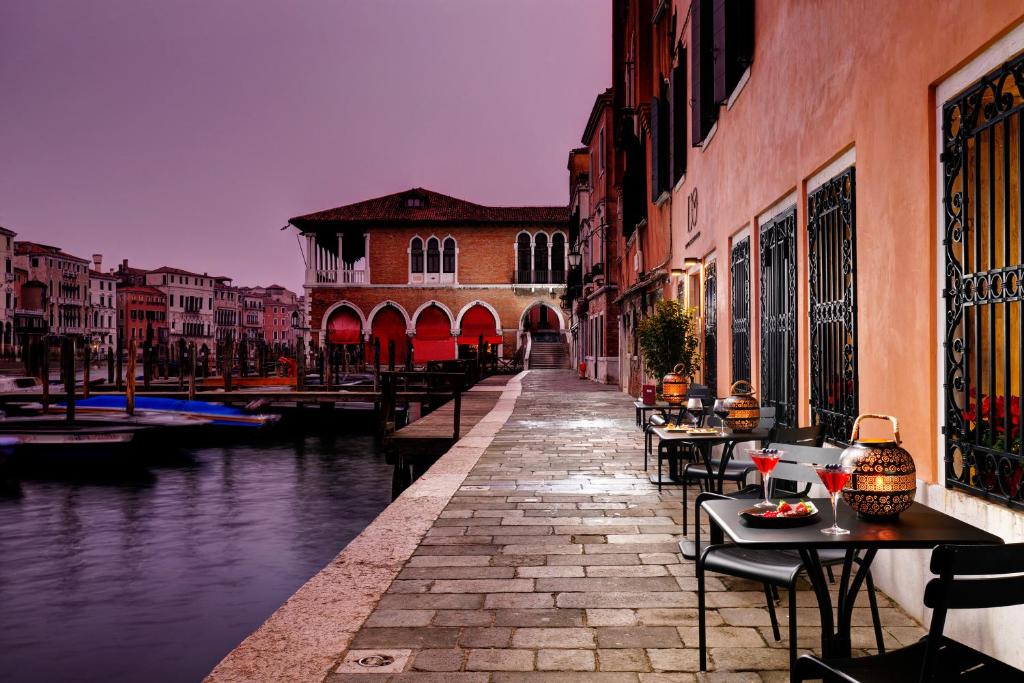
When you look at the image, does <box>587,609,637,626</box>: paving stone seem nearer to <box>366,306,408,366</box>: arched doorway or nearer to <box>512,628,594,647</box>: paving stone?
<box>512,628,594,647</box>: paving stone

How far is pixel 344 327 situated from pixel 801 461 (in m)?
39.5

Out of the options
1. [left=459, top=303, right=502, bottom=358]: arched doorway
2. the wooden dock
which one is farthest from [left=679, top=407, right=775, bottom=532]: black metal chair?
[left=459, top=303, right=502, bottom=358]: arched doorway

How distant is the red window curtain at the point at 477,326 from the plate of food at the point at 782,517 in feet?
130

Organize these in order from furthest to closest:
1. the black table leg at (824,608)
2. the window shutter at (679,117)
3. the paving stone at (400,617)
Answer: the window shutter at (679,117) → the paving stone at (400,617) → the black table leg at (824,608)

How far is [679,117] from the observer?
11664 mm

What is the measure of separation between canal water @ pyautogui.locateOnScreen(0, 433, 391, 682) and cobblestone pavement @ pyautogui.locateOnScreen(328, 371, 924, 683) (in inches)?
141

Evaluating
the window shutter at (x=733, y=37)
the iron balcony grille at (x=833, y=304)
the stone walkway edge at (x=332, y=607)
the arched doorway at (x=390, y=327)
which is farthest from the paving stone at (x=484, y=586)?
the arched doorway at (x=390, y=327)

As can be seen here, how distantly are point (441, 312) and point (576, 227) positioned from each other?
31.5 ft

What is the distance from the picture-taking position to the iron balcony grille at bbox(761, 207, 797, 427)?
6477 mm

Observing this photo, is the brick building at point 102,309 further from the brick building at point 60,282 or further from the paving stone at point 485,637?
the paving stone at point 485,637

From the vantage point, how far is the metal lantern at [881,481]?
2.79m

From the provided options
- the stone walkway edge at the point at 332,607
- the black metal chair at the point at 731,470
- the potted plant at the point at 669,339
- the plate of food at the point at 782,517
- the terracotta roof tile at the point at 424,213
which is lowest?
the stone walkway edge at the point at 332,607

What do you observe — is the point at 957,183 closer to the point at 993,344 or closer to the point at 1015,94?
the point at 1015,94

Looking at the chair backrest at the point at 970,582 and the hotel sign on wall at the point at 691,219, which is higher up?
the hotel sign on wall at the point at 691,219
